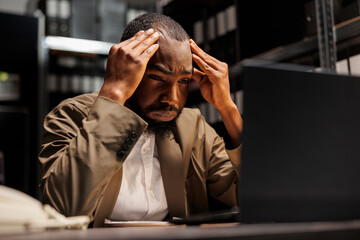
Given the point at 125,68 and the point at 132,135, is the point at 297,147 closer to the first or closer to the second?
the point at 132,135

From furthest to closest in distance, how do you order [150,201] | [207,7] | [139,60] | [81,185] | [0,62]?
[0,62] → [207,7] → [150,201] → [139,60] → [81,185]

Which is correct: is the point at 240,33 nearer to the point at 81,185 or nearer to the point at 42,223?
the point at 81,185

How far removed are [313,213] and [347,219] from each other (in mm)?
64

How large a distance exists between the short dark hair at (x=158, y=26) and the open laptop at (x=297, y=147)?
587 mm

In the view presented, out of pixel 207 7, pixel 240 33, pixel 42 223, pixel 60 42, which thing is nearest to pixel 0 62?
pixel 60 42

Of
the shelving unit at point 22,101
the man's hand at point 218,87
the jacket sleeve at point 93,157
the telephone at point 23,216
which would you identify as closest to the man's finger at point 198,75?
the man's hand at point 218,87

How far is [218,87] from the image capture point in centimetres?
117

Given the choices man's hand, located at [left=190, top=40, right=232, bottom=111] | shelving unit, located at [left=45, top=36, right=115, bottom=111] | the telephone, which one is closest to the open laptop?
the telephone

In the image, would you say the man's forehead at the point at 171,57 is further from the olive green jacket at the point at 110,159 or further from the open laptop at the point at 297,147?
the open laptop at the point at 297,147

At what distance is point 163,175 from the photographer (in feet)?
3.83

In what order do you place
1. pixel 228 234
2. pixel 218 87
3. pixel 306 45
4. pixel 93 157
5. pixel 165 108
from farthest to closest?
pixel 306 45
pixel 218 87
pixel 165 108
pixel 93 157
pixel 228 234

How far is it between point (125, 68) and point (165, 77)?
0.13 meters

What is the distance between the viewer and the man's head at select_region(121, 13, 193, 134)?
1.04 m

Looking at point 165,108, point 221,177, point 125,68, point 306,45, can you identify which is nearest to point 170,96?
point 165,108
